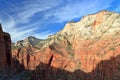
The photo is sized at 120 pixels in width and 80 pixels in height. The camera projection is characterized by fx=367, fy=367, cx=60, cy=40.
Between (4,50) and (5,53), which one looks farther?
(5,53)

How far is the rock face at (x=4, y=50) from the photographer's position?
315ft

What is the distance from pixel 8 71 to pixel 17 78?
52.1 ft

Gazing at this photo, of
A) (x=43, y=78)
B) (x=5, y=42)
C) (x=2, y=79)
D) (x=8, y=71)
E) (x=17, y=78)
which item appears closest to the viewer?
(x=2, y=79)

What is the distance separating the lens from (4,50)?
323 ft

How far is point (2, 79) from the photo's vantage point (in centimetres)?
8750

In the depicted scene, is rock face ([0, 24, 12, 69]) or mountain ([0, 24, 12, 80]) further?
rock face ([0, 24, 12, 69])

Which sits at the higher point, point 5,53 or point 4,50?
point 4,50

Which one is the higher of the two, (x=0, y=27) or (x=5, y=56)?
(x=0, y=27)

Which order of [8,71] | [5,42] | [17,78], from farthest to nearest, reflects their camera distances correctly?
[17,78] → [5,42] → [8,71]

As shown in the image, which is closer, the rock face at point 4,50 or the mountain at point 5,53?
the mountain at point 5,53

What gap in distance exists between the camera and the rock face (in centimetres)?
9610

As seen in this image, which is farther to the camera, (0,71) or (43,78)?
(43,78)

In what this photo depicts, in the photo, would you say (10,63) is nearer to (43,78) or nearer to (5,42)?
(5,42)

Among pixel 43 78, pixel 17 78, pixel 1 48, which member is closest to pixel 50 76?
pixel 43 78
